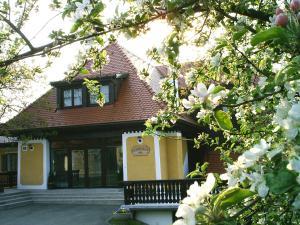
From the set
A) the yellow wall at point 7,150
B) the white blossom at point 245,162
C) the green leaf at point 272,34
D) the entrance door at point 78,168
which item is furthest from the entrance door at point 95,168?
the green leaf at point 272,34

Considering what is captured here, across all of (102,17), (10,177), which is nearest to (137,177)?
(10,177)

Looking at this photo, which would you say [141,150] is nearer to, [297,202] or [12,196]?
[12,196]

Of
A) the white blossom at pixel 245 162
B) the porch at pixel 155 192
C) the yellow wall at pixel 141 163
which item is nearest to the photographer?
the white blossom at pixel 245 162

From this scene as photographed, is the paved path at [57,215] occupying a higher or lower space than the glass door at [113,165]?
lower

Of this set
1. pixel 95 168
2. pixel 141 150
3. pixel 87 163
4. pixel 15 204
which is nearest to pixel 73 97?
pixel 87 163

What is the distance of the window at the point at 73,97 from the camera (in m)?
20.1

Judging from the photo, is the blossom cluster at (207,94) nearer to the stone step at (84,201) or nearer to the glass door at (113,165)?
Result: the stone step at (84,201)

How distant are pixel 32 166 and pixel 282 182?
20674 millimetres

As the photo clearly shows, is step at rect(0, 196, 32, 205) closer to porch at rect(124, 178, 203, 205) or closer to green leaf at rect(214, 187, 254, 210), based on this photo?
porch at rect(124, 178, 203, 205)

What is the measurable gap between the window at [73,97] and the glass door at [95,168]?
255 cm

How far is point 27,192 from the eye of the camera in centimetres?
1959

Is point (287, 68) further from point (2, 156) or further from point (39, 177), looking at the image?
point (2, 156)

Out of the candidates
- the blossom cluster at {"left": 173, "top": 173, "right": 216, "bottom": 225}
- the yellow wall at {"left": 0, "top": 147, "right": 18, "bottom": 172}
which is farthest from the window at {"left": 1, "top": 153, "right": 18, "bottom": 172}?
the blossom cluster at {"left": 173, "top": 173, "right": 216, "bottom": 225}

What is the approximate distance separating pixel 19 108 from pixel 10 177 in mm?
6755
